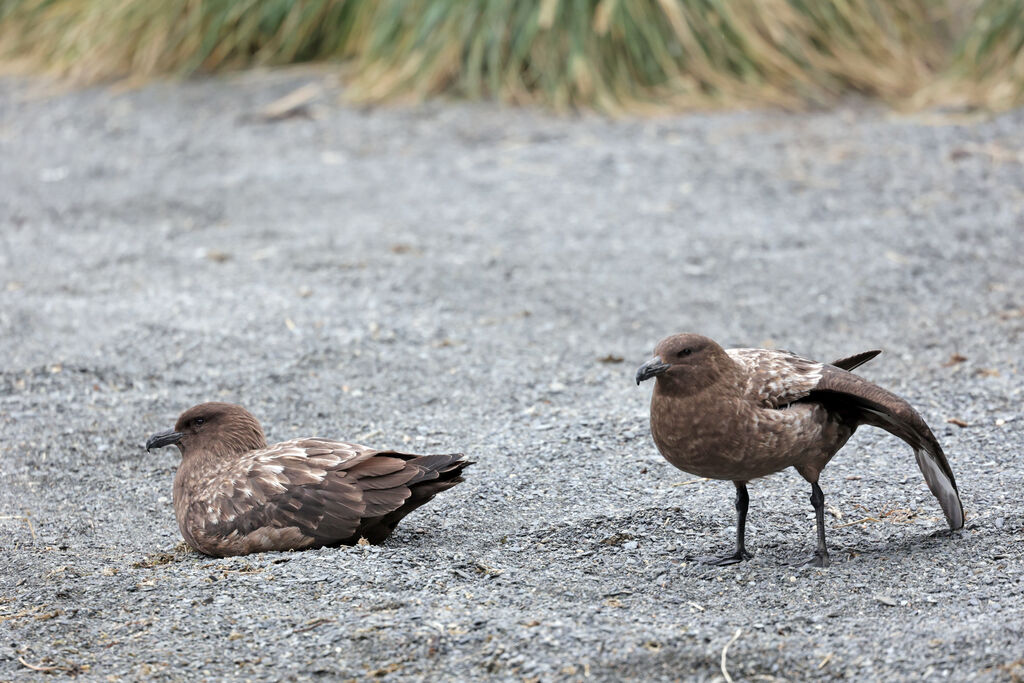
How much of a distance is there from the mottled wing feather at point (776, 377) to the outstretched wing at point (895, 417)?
47 millimetres

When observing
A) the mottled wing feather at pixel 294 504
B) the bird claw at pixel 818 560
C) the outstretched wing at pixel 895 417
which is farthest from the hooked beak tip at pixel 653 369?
the mottled wing feather at pixel 294 504

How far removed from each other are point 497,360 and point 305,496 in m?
2.19

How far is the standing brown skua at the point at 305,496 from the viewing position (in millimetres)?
4164

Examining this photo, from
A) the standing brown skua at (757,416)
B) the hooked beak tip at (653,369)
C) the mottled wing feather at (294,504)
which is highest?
the hooked beak tip at (653,369)

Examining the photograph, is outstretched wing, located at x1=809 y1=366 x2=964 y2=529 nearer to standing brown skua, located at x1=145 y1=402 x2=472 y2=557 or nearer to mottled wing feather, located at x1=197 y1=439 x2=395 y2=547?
standing brown skua, located at x1=145 y1=402 x2=472 y2=557

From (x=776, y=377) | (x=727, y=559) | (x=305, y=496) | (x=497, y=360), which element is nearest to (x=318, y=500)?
(x=305, y=496)

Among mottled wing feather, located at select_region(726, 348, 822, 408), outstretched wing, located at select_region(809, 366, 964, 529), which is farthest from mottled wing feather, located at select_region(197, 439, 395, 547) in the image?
outstretched wing, located at select_region(809, 366, 964, 529)

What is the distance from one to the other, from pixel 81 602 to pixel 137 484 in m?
1.16

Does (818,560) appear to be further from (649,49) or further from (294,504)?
(649,49)

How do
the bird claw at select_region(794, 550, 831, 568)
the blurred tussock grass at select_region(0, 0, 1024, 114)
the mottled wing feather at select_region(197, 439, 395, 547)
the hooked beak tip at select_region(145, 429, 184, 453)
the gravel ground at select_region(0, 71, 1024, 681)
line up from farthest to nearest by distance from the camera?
A: the blurred tussock grass at select_region(0, 0, 1024, 114) → the hooked beak tip at select_region(145, 429, 184, 453) → the mottled wing feather at select_region(197, 439, 395, 547) → the bird claw at select_region(794, 550, 831, 568) → the gravel ground at select_region(0, 71, 1024, 681)

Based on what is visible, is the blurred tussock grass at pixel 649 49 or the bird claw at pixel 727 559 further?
the blurred tussock grass at pixel 649 49

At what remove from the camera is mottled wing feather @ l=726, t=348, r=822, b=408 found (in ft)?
13.2

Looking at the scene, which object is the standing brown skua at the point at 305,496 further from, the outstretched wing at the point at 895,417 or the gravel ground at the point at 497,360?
the outstretched wing at the point at 895,417

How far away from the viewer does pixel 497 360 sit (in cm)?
623
